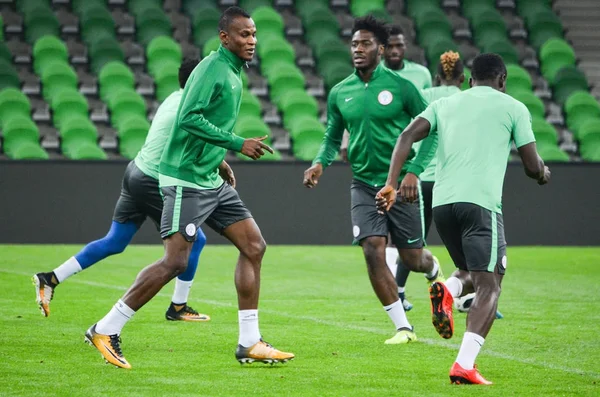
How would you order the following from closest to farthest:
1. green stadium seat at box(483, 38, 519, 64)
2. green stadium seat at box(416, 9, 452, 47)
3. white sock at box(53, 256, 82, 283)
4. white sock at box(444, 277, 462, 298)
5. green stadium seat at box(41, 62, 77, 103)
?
white sock at box(444, 277, 462, 298)
white sock at box(53, 256, 82, 283)
green stadium seat at box(41, 62, 77, 103)
green stadium seat at box(483, 38, 519, 64)
green stadium seat at box(416, 9, 452, 47)

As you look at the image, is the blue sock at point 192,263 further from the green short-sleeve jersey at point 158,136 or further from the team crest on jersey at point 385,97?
the team crest on jersey at point 385,97

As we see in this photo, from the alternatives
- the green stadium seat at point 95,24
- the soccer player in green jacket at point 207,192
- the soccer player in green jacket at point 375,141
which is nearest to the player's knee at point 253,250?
the soccer player in green jacket at point 207,192

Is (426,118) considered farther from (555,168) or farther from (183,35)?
(183,35)

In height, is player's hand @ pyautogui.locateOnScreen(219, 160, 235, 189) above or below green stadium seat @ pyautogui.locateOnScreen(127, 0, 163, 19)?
below

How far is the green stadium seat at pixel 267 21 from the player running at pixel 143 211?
513 inches

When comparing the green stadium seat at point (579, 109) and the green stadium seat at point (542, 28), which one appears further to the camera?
the green stadium seat at point (542, 28)

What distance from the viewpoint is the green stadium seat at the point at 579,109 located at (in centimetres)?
2088

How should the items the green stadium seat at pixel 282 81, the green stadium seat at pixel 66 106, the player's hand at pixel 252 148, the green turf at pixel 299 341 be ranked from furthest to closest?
the green stadium seat at pixel 282 81 < the green stadium seat at pixel 66 106 < the player's hand at pixel 252 148 < the green turf at pixel 299 341

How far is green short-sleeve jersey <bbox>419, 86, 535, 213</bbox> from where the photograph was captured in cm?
663

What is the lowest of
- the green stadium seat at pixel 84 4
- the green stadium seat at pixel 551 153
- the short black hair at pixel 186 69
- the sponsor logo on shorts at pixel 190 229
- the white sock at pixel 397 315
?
the white sock at pixel 397 315

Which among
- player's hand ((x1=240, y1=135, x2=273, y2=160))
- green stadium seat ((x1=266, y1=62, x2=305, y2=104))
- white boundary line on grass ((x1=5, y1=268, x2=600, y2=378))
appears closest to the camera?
player's hand ((x1=240, y1=135, x2=273, y2=160))

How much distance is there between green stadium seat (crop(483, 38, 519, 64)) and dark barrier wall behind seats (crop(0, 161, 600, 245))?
5315mm

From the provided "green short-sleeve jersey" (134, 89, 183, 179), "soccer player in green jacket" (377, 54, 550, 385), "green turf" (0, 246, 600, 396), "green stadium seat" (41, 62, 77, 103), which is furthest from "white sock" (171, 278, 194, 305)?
"green stadium seat" (41, 62, 77, 103)

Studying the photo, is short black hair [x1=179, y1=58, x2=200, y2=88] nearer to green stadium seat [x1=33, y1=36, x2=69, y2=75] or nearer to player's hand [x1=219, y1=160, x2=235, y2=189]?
player's hand [x1=219, y1=160, x2=235, y2=189]
